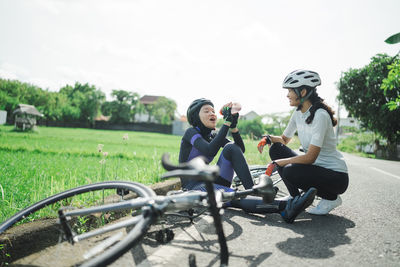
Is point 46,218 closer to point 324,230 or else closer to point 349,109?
point 324,230

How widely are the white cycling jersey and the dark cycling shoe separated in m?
0.54

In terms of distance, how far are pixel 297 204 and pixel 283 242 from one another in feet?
1.66

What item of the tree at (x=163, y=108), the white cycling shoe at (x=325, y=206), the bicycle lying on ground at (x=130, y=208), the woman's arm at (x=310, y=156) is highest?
the tree at (x=163, y=108)

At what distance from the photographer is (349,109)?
87.9 feet

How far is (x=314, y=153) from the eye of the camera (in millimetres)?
2875

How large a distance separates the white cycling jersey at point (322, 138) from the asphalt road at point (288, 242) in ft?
2.02

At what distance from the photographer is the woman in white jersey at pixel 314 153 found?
114 inches

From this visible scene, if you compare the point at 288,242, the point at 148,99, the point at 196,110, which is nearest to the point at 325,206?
the point at 288,242

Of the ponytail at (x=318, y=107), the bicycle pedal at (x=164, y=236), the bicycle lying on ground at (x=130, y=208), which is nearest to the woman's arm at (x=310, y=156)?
the ponytail at (x=318, y=107)

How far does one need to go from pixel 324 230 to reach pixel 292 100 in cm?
145

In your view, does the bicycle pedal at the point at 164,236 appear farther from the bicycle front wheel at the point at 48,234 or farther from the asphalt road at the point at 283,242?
the bicycle front wheel at the point at 48,234

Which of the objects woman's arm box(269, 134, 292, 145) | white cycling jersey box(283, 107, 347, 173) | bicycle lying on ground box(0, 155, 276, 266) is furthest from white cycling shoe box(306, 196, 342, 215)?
bicycle lying on ground box(0, 155, 276, 266)

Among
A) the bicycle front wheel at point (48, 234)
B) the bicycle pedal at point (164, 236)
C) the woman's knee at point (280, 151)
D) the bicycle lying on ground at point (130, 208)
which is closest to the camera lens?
the bicycle lying on ground at point (130, 208)

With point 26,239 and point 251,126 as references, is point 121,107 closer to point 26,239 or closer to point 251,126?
point 251,126
